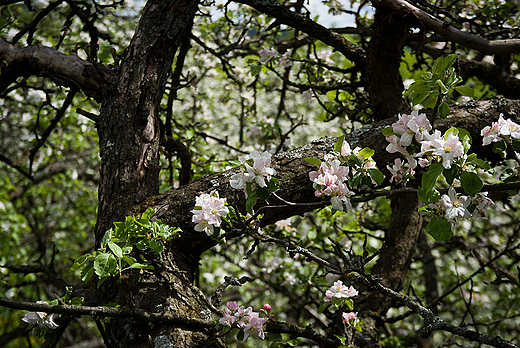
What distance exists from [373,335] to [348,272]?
0.82 metres

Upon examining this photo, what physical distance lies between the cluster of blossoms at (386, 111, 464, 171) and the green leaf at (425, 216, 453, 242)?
0.17m

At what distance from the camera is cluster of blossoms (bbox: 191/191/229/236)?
144cm

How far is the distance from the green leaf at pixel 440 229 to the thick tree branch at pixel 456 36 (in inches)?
38.1

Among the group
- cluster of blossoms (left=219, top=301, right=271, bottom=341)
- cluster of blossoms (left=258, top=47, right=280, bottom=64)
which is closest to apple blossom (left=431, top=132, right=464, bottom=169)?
cluster of blossoms (left=219, top=301, right=271, bottom=341)

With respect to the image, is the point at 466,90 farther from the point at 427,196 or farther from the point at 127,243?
the point at 127,243

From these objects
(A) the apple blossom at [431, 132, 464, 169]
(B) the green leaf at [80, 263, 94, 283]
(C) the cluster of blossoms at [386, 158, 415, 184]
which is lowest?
(B) the green leaf at [80, 263, 94, 283]

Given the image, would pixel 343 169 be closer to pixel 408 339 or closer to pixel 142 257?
pixel 142 257

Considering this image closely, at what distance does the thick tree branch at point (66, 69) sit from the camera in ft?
6.73

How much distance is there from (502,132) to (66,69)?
5.93 ft

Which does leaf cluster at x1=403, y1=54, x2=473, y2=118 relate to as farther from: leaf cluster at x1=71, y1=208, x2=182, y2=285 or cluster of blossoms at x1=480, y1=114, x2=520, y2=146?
leaf cluster at x1=71, y1=208, x2=182, y2=285

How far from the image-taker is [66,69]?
6.78 feet

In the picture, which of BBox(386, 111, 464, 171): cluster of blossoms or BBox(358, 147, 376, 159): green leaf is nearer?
BBox(386, 111, 464, 171): cluster of blossoms

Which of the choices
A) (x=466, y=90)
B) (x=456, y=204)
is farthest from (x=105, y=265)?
(x=466, y=90)

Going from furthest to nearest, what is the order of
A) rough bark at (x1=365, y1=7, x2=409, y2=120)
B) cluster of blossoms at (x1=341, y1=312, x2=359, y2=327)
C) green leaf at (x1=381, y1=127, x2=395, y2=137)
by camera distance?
rough bark at (x1=365, y1=7, x2=409, y2=120)
cluster of blossoms at (x1=341, y1=312, x2=359, y2=327)
green leaf at (x1=381, y1=127, x2=395, y2=137)
